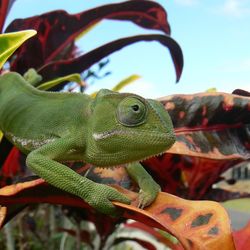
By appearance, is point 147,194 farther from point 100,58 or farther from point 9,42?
point 100,58

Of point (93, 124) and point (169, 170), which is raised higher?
point (93, 124)

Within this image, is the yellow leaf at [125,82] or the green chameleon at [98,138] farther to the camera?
the yellow leaf at [125,82]

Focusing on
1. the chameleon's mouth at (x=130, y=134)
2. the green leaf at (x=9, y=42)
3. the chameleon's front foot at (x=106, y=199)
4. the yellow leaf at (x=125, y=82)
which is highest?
the green leaf at (x=9, y=42)

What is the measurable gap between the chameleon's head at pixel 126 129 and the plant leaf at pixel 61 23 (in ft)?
1.81

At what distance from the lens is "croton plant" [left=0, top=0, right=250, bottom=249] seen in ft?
1.61

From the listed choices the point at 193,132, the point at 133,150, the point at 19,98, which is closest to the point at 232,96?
the point at 193,132

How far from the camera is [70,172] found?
0.59 m

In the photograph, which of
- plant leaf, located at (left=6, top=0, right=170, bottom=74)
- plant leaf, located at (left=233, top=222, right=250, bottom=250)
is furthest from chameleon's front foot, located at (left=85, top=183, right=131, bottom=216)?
plant leaf, located at (left=6, top=0, right=170, bottom=74)

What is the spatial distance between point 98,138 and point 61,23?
602 mm

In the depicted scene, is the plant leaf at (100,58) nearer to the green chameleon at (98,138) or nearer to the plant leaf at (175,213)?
the green chameleon at (98,138)

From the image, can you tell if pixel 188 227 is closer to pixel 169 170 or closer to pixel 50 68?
pixel 169 170

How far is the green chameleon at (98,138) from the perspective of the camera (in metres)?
0.57

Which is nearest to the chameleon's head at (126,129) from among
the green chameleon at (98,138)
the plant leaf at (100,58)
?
the green chameleon at (98,138)

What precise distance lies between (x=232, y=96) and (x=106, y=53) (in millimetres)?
437
